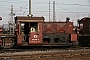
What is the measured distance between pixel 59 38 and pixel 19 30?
4.21 meters

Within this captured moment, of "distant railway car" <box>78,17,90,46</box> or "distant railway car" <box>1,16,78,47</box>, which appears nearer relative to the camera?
"distant railway car" <box>1,16,78,47</box>

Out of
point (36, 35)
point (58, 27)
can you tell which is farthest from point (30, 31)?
point (58, 27)

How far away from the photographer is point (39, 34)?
18.6 metres

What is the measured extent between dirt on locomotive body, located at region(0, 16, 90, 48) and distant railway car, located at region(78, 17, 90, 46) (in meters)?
1.40

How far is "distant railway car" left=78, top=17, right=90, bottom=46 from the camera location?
68.5 feet

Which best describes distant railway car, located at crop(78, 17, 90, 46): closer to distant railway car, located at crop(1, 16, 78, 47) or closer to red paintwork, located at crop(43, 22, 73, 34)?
red paintwork, located at crop(43, 22, 73, 34)

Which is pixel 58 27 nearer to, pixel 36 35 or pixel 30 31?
pixel 36 35

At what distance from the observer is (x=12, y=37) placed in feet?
61.1

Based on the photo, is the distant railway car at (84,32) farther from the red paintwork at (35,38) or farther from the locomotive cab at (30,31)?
the locomotive cab at (30,31)

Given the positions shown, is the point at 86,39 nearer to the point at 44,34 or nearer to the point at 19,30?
the point at 44,34

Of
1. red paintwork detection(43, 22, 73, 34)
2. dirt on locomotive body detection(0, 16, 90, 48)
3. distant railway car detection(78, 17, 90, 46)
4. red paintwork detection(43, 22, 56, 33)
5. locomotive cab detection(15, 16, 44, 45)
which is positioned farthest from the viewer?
distant railway car detection(78, 17, 90, 46)

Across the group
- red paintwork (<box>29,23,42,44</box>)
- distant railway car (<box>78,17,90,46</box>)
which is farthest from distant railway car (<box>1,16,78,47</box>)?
distant railway car (<box>78,17,90,46</box>)

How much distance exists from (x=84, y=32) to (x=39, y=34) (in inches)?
257

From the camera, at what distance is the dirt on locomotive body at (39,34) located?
60.5 ft
